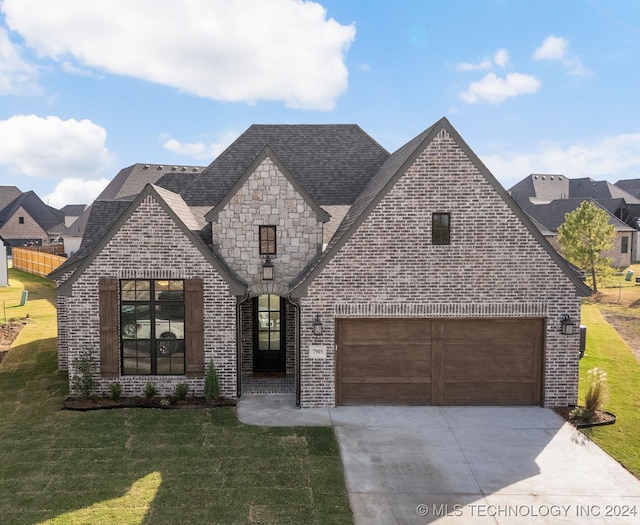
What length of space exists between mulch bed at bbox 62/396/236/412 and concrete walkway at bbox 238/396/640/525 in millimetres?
753

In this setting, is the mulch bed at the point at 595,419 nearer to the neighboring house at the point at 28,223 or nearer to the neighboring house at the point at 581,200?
the neighboring house at the point at 581,200

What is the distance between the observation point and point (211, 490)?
8.70 meters

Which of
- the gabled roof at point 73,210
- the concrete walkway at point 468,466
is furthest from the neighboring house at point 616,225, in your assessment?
the gabled roof at point 73,210

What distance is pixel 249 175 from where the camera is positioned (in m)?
13.7

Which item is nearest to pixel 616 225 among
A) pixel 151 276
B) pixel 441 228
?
pixel 441 228

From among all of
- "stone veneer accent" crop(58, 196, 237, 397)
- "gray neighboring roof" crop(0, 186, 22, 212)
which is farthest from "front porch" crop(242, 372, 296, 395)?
"gray neighboring roof" crop(0, 186, 22, 212)

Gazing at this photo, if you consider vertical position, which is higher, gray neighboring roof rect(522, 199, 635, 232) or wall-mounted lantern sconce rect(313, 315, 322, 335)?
gray neighboring roof rect(522, 199, 635, 232)

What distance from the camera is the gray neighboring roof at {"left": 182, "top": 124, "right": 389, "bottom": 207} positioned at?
55.1 feet

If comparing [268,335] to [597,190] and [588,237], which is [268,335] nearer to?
[588,237]

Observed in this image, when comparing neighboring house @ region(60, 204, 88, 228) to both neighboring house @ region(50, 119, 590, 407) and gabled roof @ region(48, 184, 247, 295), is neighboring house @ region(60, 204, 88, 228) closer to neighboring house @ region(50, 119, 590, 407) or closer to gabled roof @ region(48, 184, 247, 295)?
gabled roof @ region(48, 184, 247, 295)

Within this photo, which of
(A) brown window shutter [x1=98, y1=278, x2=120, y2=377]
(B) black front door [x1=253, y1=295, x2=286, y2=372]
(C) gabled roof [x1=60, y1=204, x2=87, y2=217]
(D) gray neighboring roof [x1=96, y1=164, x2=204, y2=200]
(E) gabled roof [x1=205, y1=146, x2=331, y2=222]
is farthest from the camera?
(C) gabled roof [x1=60, y1=204, x2=87, y2=217]

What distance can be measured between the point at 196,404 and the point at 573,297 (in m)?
9.99

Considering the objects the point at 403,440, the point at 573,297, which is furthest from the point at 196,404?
the point at 573,297

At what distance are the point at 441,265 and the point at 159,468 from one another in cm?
792
